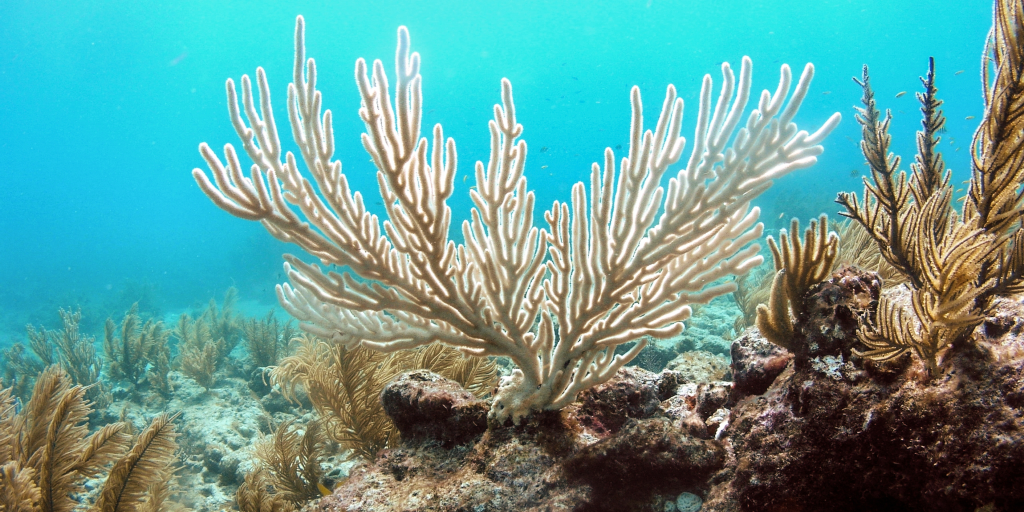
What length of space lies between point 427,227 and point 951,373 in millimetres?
2063

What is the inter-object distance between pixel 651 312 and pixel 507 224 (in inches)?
36.2

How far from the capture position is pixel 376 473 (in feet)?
7.95

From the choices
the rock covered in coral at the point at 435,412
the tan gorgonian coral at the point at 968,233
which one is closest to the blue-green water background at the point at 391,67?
the rock covered in coral at the point at 435,412

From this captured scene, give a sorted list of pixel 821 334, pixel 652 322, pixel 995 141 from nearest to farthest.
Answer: pixel 995 141, pixel 821 334, pixel 652 322

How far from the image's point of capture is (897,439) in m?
1.45

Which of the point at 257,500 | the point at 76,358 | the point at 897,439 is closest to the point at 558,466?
the point at 897,439

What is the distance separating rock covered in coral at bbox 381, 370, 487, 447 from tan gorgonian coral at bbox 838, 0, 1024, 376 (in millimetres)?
1967

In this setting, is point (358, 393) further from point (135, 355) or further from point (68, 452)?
point (135, 355)

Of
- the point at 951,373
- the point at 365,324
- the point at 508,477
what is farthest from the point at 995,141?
the point at 365,324

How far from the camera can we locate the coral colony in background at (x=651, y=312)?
1.50m

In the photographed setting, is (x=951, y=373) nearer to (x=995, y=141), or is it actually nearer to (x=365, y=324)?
(x=995, y=141)

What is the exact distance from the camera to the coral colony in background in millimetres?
1501

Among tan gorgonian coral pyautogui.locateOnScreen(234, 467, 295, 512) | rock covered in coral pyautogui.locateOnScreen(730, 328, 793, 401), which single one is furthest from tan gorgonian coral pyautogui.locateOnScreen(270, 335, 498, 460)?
rock covered in coral pyautogui.locateOnScreen(730, 328, 793, 401)

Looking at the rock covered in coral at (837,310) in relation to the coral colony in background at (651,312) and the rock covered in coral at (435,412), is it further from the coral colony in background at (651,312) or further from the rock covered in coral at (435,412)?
the rock covered in coral at (435,412)
